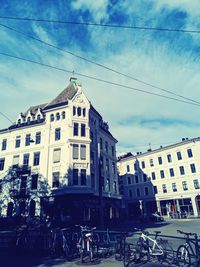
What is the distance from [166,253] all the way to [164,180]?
3881cm

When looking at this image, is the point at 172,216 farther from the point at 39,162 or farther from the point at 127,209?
the point at 39,162

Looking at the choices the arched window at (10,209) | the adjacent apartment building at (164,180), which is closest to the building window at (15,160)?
the arched window at (10,209)

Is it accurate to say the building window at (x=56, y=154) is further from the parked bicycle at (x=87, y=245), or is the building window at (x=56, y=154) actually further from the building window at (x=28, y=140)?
the parked bicycle at (x=87, y=245)

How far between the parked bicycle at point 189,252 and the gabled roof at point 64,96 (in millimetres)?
24487

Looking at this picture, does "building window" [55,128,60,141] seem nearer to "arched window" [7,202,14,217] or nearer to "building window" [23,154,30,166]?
"building window" [23,154,30,166]

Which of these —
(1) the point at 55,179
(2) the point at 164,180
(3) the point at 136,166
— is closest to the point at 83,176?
(1) the point at 55,179

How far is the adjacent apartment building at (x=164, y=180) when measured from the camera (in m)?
39.7

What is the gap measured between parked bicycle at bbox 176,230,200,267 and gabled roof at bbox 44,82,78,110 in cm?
2449

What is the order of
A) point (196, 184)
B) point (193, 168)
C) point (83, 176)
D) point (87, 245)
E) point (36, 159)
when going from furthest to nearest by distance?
point (193, 168) < point (196, 184) < point (36, 159) < point (83, 176) < point (87, 245)

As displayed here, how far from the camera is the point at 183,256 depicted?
6.98m

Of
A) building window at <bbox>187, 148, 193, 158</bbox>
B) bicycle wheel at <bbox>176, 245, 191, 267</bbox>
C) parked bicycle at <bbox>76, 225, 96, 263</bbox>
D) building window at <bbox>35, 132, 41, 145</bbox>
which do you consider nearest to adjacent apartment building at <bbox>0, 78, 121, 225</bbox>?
building window at <bbox>35, 132, 41, 145</bbox>

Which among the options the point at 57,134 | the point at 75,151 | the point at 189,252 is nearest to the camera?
the point at 189,252

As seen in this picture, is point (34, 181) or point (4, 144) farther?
point (4, 144)

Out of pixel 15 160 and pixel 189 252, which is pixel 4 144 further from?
pixel 189 252
